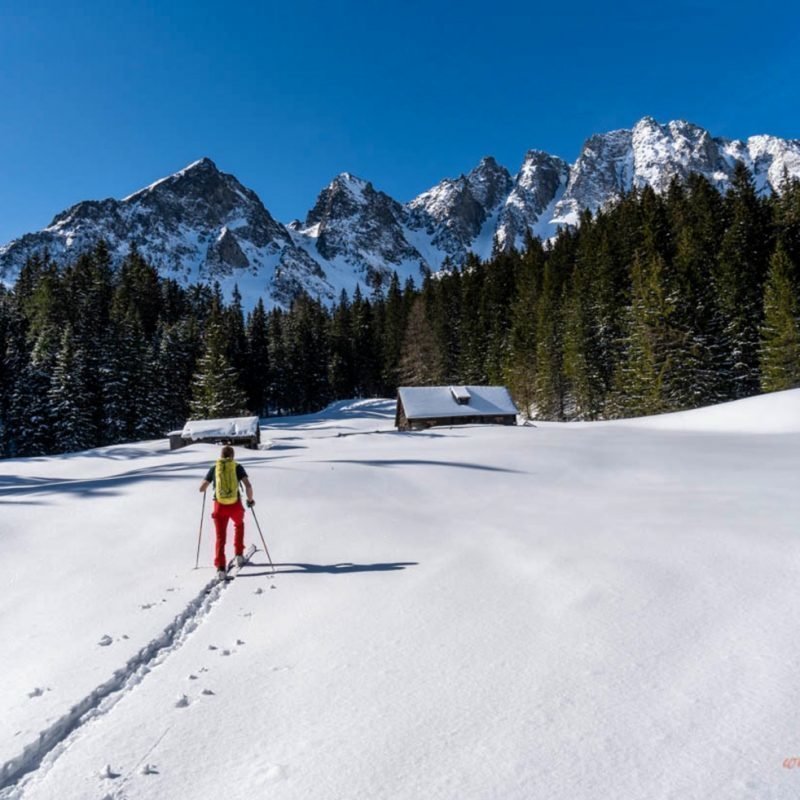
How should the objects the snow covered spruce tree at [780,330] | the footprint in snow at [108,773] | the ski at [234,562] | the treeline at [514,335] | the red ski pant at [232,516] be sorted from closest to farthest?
the footprint in snow at [108,773] < the ski at [234,562] < the red ski pant at [232,516] < the snow covered spruce tree at [780,330] < the treeline at [514,335]

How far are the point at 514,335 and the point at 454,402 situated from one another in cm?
2064

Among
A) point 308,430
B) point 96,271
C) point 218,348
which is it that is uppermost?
point 96,271

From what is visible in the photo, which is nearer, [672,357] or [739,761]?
[739,761]

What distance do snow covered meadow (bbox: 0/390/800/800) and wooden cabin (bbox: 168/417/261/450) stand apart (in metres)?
27.6

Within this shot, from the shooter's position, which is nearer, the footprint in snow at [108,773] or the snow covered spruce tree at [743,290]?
the footprint in snow at [108,773]

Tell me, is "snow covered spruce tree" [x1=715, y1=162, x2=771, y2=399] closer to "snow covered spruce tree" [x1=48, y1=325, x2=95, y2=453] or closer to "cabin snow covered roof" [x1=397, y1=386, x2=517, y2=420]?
"cabin snow covered roof" [x1=397, y1=386, x2=517, y2=420]

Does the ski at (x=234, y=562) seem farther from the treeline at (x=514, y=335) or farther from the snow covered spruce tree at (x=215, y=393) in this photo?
the snow covered spruce tree at (x=215, y=393)

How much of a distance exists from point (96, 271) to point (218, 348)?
103 ft

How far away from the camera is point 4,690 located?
16.2 feet

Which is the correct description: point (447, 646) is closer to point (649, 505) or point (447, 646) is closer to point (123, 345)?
point (649, 505)

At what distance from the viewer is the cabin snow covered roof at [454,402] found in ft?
148

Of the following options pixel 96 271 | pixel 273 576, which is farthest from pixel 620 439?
pixel 96 271

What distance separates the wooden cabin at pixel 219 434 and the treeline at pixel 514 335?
1205 cm

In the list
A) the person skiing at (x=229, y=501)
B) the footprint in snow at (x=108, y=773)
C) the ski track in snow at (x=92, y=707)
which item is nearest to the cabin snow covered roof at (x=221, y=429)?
the person skiing at (x=229, y=501)
